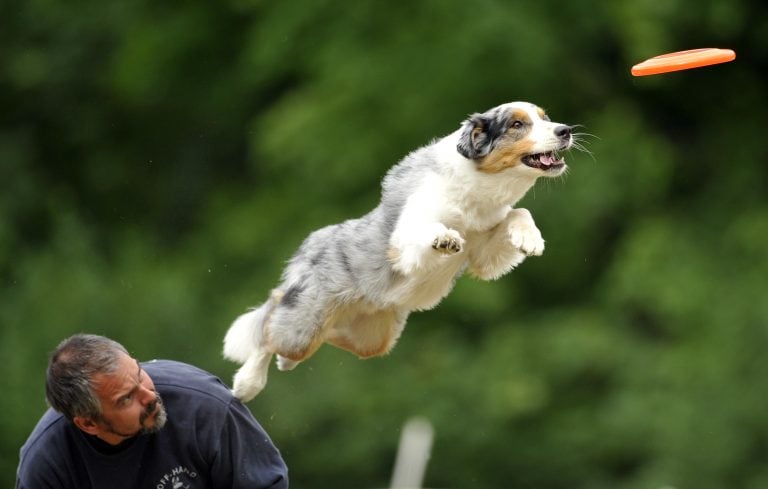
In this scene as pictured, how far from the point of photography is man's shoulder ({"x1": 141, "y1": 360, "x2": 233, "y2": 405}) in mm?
6996

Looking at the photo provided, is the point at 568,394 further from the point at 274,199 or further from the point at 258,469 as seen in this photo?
the point at 258,469

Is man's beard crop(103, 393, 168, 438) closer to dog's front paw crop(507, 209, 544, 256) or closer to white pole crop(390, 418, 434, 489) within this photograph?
dog's front paw crop(507, 209, 544, 256)

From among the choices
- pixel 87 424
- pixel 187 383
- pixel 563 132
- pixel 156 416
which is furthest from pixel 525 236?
pixel 87 424

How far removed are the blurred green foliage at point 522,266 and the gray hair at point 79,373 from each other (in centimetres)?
860

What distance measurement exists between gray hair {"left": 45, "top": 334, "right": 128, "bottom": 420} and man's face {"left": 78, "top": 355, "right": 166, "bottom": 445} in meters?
0.03

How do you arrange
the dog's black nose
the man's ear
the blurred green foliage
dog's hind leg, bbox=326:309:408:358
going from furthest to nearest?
the blurred green foliage < dog's hind leg, bbox=326:309:408:358 < the man's ear < the dog's black nose

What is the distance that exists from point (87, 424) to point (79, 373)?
229 millimetres

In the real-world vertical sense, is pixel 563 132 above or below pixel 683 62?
below

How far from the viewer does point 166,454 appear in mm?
6965

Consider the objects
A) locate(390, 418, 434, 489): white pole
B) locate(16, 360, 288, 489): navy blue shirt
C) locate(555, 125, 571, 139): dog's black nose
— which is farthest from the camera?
locate(390, 418, 434, 489): white pole

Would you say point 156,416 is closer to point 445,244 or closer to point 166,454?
point 166,454

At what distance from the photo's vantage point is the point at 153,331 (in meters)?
15.4

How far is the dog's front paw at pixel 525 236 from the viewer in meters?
6.77

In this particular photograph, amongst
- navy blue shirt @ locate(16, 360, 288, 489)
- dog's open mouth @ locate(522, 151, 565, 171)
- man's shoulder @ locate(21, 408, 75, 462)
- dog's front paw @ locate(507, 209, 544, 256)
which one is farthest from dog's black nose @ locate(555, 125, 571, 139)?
man's shoulder @ locate(21, 408, 75, 462)
